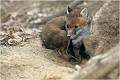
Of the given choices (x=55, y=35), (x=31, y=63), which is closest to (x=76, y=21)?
(x=55, y=35)

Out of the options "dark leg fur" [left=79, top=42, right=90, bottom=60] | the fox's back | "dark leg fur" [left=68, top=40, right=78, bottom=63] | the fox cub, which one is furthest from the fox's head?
"dark leg fur" [left=79, top=42, right=90, bottom=60]

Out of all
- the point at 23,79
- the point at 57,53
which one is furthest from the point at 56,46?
the point at 23,79

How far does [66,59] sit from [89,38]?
0.69 metres

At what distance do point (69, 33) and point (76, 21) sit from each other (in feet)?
1.06

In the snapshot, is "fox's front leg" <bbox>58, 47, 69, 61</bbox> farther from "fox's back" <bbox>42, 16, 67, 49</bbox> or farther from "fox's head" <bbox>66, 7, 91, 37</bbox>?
"fox's head" <bbox>66, 7, 91, 37</bbox>

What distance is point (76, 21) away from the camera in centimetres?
740

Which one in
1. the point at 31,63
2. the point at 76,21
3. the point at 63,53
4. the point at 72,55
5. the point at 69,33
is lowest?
the point at 72,55

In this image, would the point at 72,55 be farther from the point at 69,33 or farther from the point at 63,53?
the point at 69,33

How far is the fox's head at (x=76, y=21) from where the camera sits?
7.27 meters

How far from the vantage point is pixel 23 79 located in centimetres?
571

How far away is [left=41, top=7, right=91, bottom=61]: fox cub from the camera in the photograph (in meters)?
7.29

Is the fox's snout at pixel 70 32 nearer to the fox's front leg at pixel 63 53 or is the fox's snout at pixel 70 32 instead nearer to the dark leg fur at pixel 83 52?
the fox's front leg at pixel 63 53

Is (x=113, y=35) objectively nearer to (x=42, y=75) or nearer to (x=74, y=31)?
(x=74, y=31)

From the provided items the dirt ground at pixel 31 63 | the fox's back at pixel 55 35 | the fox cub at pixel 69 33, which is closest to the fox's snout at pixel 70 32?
the fox cub at pixel 69 33
